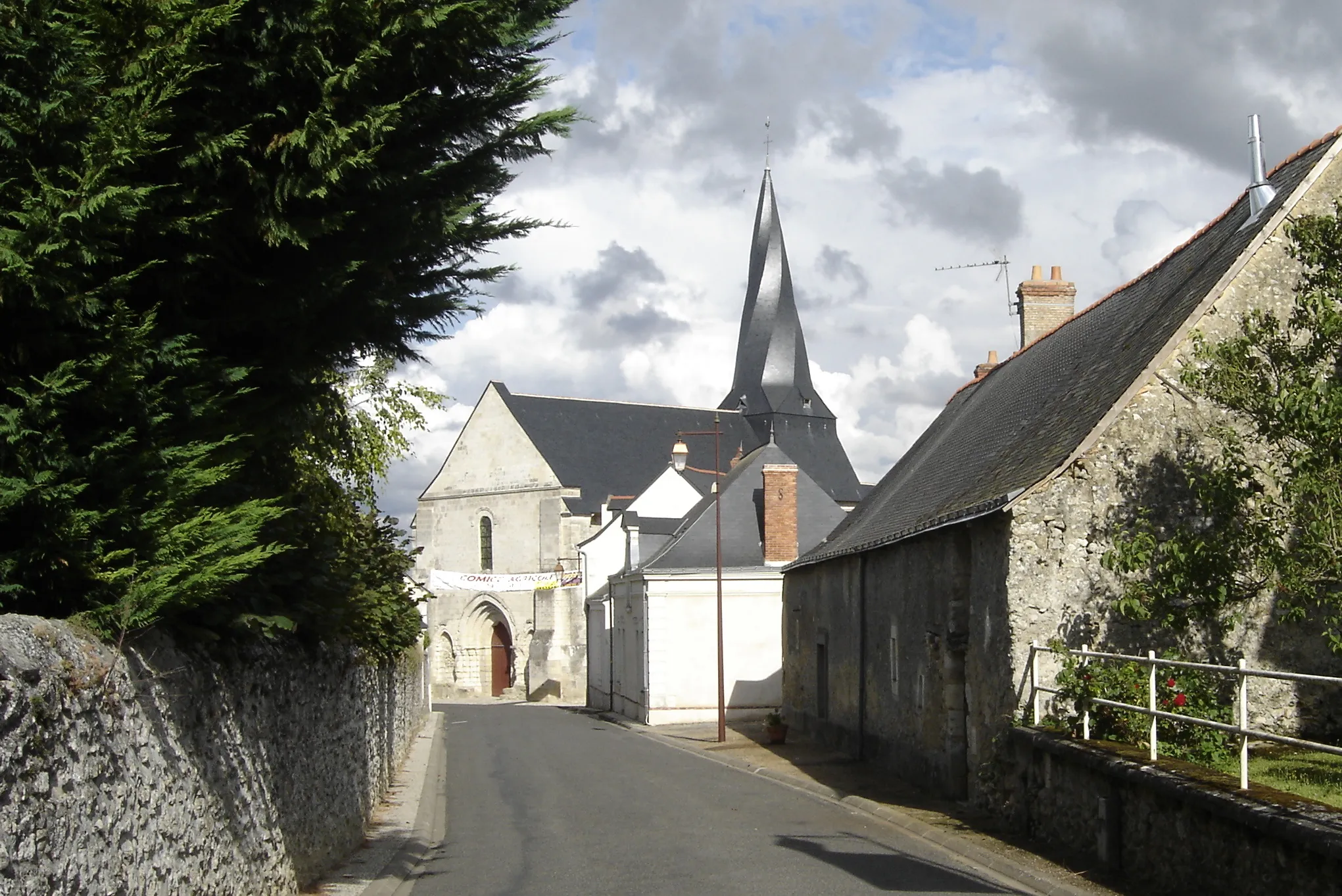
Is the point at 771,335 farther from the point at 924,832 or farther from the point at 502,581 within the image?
the point at 924,832

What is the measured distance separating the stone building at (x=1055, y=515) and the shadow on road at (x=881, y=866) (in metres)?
2.03

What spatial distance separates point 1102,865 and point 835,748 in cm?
1240

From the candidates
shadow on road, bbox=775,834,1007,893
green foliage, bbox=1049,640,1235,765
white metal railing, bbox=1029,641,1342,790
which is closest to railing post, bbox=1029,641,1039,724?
white metal railing, bbox=1029,641,1342,790

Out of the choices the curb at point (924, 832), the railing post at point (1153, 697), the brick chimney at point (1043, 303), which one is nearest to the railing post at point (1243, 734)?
the railing post at point (1153, 697)

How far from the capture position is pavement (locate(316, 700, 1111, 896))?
9.70 metres

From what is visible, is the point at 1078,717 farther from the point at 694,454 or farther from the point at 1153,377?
the point at 694,454

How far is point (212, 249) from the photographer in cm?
644

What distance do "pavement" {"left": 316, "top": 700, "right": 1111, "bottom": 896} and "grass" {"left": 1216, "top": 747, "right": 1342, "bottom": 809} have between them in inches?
62.5

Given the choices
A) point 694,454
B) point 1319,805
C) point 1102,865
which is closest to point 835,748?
point 1102,865

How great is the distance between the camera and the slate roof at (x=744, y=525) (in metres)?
34.4

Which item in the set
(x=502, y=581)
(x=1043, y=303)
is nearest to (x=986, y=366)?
(x=1043, y=303)

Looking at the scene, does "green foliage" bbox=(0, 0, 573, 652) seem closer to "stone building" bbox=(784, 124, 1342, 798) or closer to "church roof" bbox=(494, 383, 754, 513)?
"stone building" bbox=(784, 124, 1342, 798)

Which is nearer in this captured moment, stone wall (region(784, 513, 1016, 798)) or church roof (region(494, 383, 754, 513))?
stone wall (region(784, 513, 1016, 798))

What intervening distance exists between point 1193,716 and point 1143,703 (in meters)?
0.62
